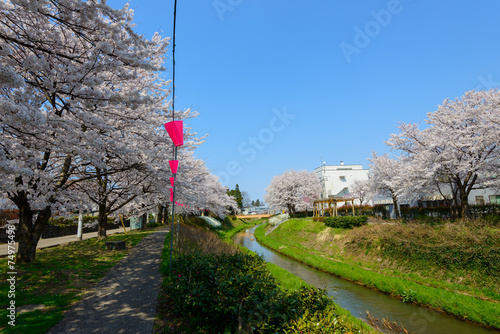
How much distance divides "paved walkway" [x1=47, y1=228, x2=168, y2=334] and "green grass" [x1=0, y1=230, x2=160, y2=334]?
0.29 metres

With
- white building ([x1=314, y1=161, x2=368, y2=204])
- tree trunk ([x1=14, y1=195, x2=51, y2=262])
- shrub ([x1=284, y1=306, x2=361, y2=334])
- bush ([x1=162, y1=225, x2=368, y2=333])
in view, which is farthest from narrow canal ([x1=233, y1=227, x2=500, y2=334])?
white building ([x1=314, y1=161, x2=368, y2=204])

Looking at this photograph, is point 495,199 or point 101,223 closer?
point 101,223

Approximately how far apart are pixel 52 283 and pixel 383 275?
14093 mm

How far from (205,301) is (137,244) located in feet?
38.3

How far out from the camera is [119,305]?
6055 mm

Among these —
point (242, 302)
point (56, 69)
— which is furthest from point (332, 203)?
point (56, 69)

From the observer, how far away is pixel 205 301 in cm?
510

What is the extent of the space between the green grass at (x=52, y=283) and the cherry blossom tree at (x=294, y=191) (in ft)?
119

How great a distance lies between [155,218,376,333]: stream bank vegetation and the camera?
371 cm

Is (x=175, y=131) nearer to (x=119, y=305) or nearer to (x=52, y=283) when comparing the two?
(x=119, y=305)

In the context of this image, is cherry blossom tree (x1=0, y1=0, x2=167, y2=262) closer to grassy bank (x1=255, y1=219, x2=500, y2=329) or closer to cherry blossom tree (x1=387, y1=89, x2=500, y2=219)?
grassy bank (x1=255, y1=219, x2=500, y2=329)

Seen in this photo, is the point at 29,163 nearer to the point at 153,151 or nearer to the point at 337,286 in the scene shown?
the point at 153,151

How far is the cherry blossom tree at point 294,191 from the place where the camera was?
44.7 meters

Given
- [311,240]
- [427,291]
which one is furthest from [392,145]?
[427,291]
